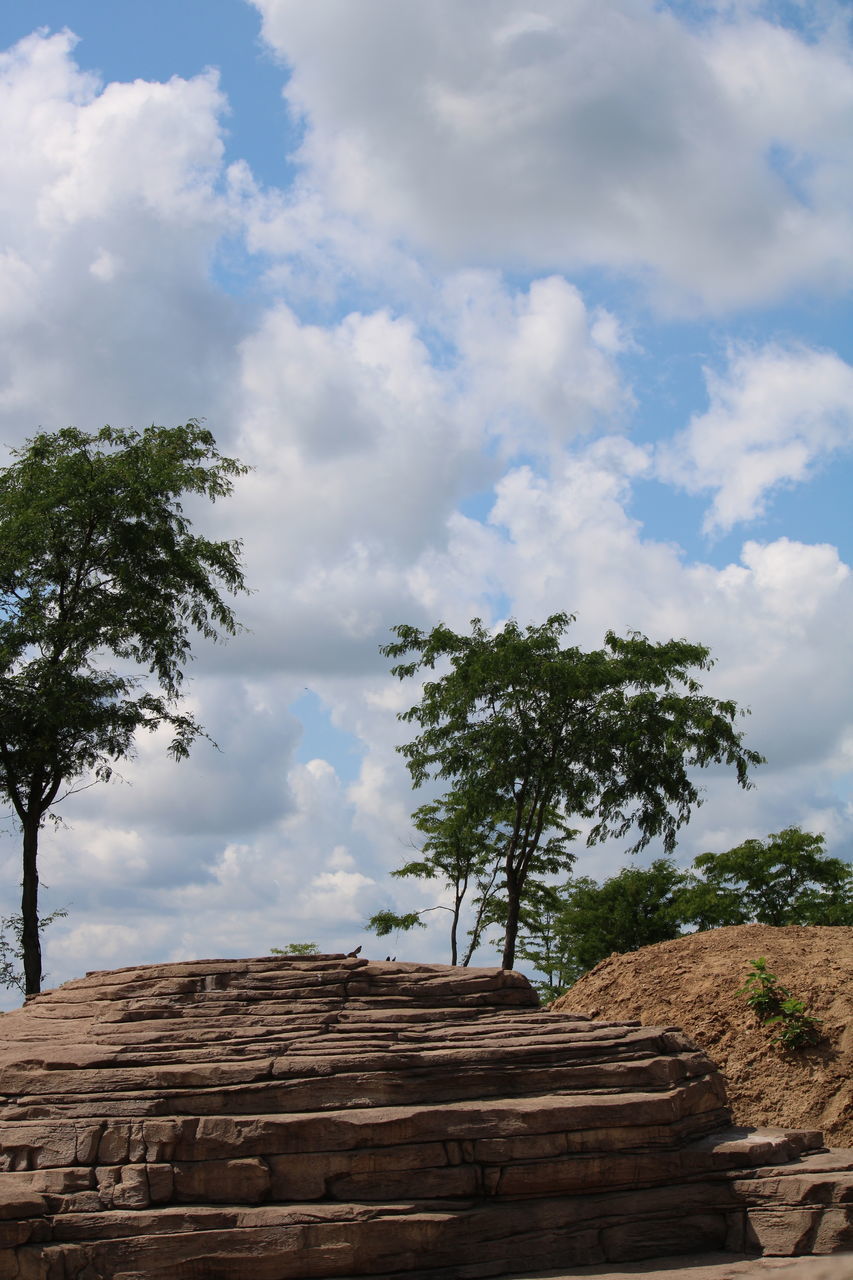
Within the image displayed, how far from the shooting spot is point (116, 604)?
21906 millimetres

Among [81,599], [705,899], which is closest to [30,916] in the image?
[81,599]

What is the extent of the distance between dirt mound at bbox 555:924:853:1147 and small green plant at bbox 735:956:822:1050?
108mm

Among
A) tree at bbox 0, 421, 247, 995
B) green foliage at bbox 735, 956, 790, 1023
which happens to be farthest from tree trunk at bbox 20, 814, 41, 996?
green foliage at bbox 735, 956, 790, 1023

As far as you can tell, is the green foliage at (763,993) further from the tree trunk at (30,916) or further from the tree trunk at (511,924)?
the tree trunk at (30,916)

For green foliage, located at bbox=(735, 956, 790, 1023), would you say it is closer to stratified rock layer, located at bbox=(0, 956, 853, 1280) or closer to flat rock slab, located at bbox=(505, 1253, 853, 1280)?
stratified rock layer, located at bbox=(0, 956, 853, 1280)

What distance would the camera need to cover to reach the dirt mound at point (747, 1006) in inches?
551

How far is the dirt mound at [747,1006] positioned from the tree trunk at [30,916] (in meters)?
9.23

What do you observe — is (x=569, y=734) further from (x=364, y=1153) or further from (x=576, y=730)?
(x=364, y=1153)

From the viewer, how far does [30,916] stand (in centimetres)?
2025

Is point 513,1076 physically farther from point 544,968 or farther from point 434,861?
point 544,968

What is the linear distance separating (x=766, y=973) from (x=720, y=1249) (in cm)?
473

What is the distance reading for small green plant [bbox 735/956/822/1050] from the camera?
1444 centimetres

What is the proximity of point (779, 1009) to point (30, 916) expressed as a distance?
1257 centimetres

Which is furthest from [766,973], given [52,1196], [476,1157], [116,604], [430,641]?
[116,604]
